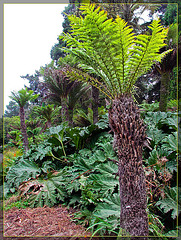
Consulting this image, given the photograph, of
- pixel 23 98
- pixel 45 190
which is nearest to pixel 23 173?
pixel 45 190

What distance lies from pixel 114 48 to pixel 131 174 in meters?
0.77

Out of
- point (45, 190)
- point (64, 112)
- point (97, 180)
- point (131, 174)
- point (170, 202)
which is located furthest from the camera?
point (64, 112)

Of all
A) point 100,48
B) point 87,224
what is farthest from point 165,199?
point 100,48

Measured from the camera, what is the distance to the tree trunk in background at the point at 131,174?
3.17 feet

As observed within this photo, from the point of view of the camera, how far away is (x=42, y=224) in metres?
1.30

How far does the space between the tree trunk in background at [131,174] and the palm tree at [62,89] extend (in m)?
1.01

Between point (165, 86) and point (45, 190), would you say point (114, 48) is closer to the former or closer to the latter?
point (165, 86)

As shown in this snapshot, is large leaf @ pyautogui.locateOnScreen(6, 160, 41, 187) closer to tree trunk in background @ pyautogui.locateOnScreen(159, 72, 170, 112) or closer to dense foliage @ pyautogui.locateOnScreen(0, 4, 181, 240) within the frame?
dense foliage @ pyautogui.locateOnScreen(0, 4, 181, 240)

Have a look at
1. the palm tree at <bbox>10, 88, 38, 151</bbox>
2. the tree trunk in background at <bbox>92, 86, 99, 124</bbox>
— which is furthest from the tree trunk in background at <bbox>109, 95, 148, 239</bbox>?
the palm tree at <bbox>10, 88, 38, 151</bbox>

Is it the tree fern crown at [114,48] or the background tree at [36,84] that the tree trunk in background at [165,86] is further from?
the background tree at [36,84]

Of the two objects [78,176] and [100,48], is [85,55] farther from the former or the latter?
[78,176]

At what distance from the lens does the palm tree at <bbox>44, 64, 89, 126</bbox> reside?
1888 mm

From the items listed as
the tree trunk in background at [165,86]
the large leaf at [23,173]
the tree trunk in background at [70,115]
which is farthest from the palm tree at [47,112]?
the tree trunk in background at [165,86]

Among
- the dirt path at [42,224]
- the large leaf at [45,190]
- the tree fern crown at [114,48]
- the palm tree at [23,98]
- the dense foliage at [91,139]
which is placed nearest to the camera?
the tree fern crown at [114,48]
